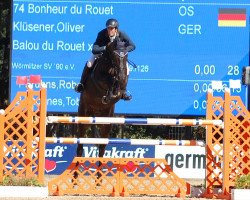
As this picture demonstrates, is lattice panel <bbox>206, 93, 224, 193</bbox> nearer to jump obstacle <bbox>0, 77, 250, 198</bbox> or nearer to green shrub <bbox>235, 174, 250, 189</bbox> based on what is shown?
jump obstacle <bbox>0, 77, 250, 198</bbox>

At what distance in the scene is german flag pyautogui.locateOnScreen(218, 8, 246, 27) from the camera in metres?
15.9

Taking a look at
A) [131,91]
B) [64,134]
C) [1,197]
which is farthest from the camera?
[64,134]

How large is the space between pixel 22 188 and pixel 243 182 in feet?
9.20

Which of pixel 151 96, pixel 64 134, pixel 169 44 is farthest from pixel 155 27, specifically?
pixel 64 134

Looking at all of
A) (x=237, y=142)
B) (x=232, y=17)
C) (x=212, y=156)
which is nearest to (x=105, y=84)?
(x=212, y=156)

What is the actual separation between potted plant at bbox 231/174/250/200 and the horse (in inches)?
93.0

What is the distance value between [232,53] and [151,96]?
188 centimetres

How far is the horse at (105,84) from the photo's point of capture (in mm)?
11195

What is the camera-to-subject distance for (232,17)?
52.1 feet

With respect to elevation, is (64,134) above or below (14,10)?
below

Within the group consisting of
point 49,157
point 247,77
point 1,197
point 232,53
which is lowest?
point 1,197

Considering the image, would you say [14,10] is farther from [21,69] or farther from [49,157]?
[49,157]

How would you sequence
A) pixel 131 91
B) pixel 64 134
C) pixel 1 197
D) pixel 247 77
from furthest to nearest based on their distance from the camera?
pixel 64 134
pixel 131 91
pixel 247 77
pixel 1 197

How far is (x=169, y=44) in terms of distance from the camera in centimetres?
1598
